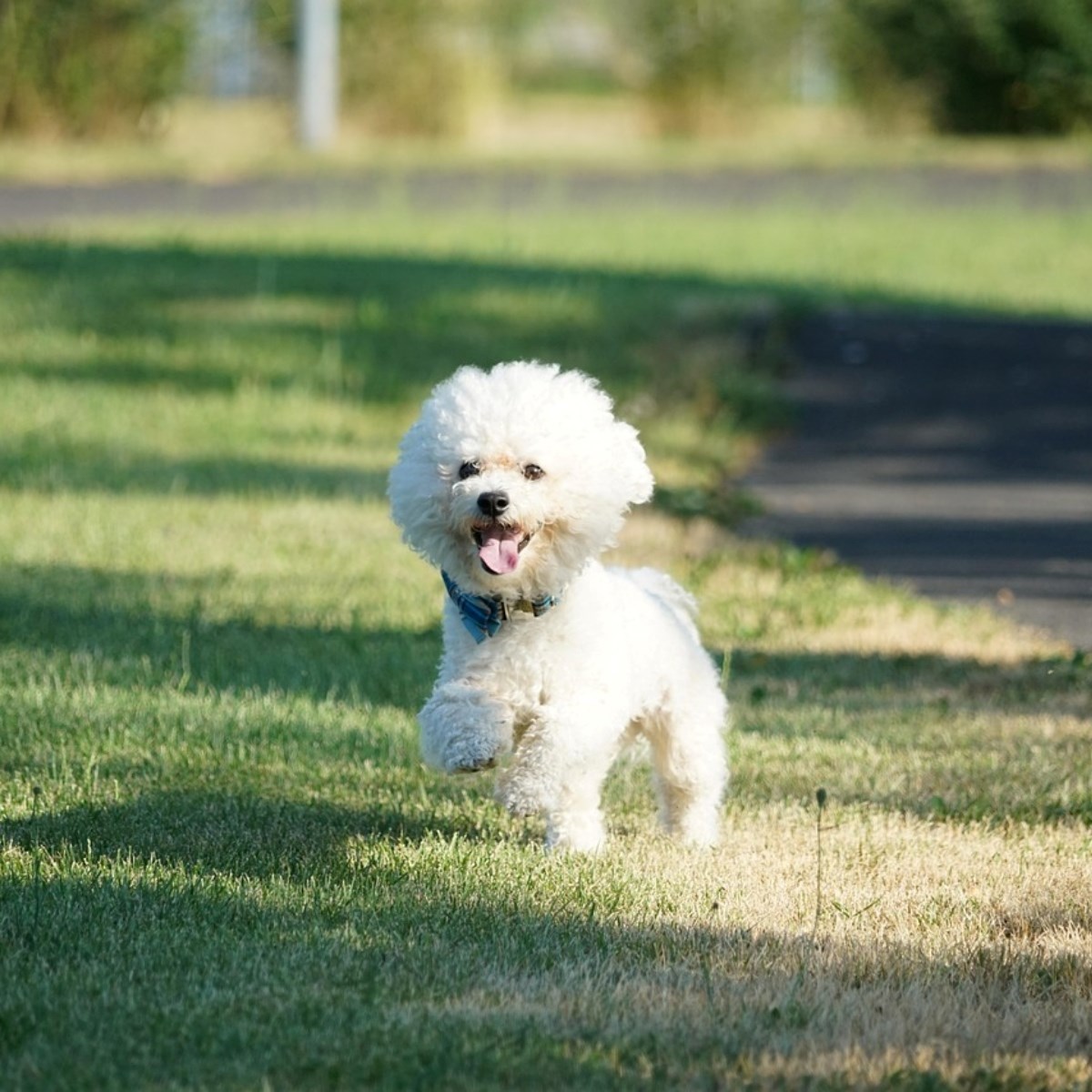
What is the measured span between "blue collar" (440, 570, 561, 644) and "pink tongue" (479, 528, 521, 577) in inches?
6.6

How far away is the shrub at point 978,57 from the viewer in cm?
3375

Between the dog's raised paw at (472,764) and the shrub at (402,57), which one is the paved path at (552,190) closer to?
the shrub at (402,57)

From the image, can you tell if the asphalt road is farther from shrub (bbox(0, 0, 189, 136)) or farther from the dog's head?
shrub (bbox(0, 0, 189, 136))

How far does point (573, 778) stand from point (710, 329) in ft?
33.4

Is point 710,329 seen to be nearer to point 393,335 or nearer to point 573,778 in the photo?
point 393,335

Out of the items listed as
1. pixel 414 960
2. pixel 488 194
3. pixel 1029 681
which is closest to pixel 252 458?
pixel 1029 681

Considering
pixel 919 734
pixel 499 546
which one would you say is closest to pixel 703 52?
pixel 919 734

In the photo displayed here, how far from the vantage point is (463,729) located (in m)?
5.15

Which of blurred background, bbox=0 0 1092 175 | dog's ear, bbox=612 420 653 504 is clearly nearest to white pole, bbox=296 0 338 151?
blurred background, bbox=0 0 1092 175

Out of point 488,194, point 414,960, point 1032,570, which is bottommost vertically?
point 414,960

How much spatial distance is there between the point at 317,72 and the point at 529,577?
2489 centimetres

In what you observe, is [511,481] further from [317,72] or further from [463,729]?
[317,72]

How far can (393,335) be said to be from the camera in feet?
48.1

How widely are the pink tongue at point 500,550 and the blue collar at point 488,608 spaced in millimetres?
169
